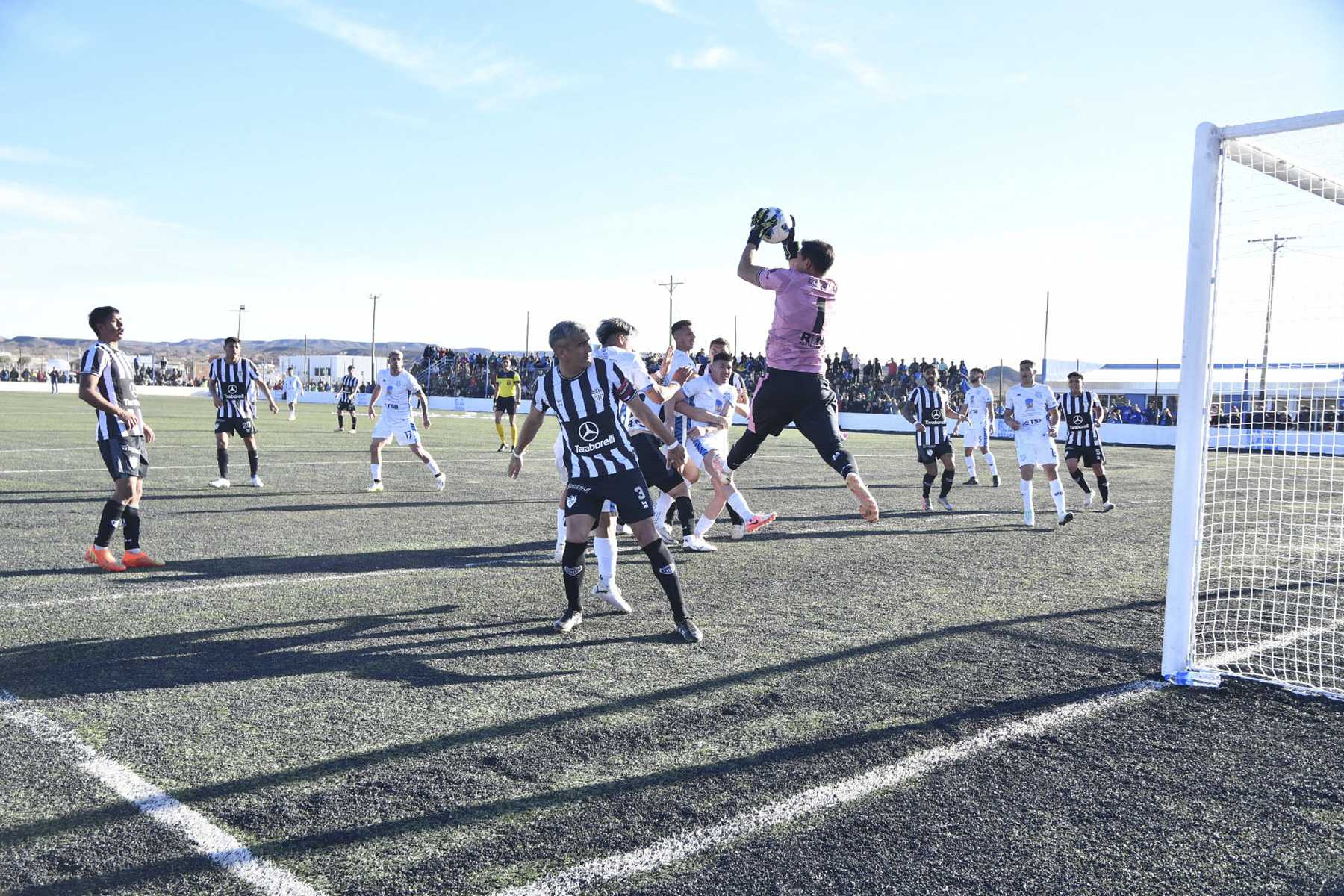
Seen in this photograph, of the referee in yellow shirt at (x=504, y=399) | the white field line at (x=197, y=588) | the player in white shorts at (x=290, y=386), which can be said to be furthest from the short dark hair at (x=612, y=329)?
the player in white shorts at (x=290, y=386)

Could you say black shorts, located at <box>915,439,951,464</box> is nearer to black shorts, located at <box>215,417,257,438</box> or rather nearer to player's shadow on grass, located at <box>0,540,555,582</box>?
player's shadow on grass, located at <box>0,540,555,582</box>

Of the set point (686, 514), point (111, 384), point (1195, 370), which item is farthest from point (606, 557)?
point (111, 384)

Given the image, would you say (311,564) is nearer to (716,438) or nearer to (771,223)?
(716,438)

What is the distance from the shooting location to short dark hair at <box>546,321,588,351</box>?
566 cm

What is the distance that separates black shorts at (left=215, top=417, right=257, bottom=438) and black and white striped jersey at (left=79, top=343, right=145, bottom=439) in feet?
20.3

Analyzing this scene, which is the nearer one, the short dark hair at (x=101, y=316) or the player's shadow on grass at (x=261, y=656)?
the player's shadow on grass at (x=261, y=656)

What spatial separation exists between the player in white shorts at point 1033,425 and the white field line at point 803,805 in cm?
813

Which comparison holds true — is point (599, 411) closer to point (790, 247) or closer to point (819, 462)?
point (790, 247)

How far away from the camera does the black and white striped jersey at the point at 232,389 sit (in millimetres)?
13875

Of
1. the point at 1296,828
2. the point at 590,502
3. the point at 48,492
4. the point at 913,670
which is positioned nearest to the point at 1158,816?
the point at 1296,828

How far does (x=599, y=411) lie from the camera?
5719 millimetres

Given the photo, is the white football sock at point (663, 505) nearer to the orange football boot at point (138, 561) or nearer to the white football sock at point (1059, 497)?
the orange football boot at point (138, 561)

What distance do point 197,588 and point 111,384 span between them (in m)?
2.08

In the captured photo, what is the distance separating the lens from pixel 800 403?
20.9ft
